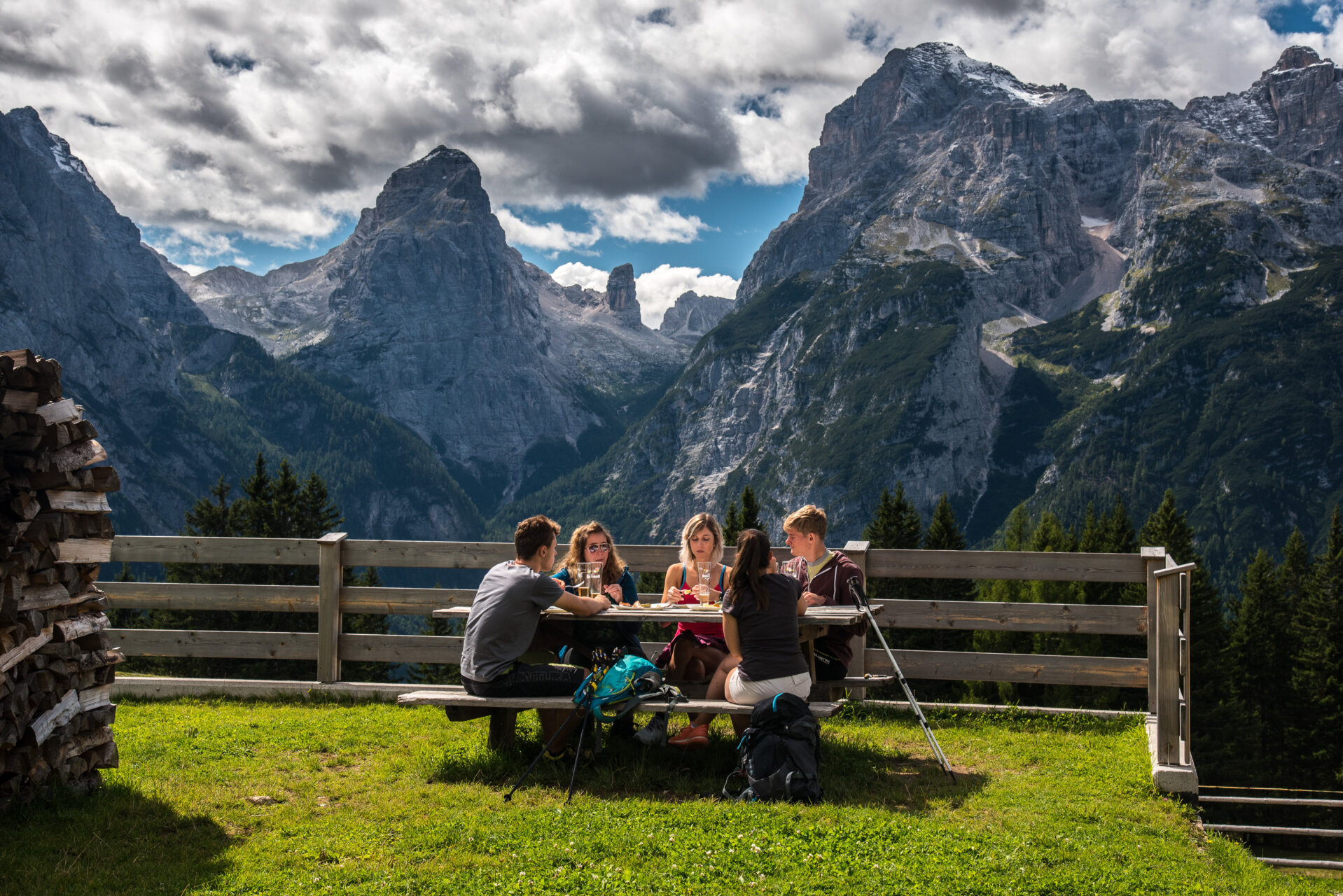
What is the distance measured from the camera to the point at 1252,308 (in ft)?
638

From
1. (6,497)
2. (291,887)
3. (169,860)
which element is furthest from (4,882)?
(6,497)

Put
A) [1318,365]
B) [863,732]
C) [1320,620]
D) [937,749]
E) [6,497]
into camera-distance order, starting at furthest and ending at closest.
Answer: [1318,365], [1320,620], [863,732], [937,749], [6,497]

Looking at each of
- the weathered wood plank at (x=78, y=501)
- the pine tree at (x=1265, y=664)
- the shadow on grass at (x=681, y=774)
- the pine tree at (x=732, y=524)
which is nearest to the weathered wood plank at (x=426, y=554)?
the shadow on grass at (x=681, y=774)

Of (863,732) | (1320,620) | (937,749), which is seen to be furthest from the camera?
(1320,620)

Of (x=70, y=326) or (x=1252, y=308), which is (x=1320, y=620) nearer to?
(x=1252, y=308)

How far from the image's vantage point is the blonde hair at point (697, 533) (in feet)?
26.6

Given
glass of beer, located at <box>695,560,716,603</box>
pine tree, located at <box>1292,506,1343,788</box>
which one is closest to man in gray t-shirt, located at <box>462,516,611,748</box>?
glass of beer, located at <box>695,560,716,603</box>

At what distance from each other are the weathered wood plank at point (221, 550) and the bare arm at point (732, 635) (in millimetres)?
5404

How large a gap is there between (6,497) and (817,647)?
6.32m

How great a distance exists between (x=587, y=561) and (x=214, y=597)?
15.8ft

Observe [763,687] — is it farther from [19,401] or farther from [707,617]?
[19,401]

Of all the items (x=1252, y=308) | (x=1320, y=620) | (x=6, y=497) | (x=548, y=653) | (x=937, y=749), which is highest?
(x=1252, y=308)

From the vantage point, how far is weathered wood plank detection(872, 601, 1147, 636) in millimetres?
8805

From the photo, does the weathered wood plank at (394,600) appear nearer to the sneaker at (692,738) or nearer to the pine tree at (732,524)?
the sneaker at (692,738)
